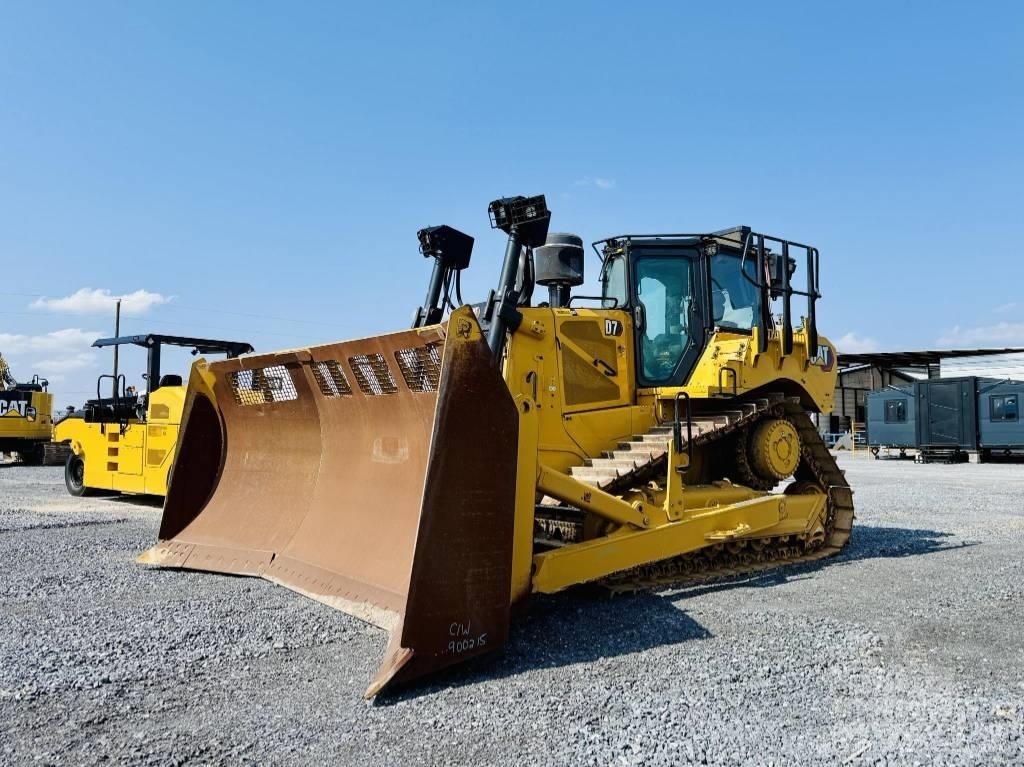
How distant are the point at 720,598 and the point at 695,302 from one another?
2554 mm

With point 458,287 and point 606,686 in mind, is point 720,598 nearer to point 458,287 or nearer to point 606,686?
point 606,686

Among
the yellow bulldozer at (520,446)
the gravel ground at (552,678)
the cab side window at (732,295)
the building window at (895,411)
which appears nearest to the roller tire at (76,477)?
the gravel ground at (552,678)

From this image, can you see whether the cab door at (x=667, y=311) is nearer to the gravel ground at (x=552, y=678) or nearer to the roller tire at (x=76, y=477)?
the gravel ground at (x=552, y=678)

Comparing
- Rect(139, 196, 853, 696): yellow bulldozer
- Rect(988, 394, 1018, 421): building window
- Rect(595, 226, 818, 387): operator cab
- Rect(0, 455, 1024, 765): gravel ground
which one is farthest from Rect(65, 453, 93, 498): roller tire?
Rect(988, 394, 1018, 421): building window

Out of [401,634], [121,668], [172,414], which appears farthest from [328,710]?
[172,414]

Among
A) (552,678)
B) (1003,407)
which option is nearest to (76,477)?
(552,678)

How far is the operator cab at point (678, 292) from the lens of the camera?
6.73m

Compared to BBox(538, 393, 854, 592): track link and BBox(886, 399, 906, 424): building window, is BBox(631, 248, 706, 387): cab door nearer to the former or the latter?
BBox(538, 393, 854, 592): track link

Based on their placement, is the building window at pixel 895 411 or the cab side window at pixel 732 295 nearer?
the cab side window at pixel 732 295

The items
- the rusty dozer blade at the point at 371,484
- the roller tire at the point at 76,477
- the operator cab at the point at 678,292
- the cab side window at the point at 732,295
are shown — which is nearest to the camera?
the rusty dozer blade at the point at 371,484

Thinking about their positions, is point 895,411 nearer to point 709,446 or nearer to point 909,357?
point 909,357

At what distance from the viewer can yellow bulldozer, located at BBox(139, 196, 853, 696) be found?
4055 millimetres

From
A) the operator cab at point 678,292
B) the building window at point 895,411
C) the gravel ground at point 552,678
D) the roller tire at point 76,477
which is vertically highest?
the operator cab at point 678,292

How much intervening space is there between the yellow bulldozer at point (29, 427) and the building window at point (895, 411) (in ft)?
87.2
